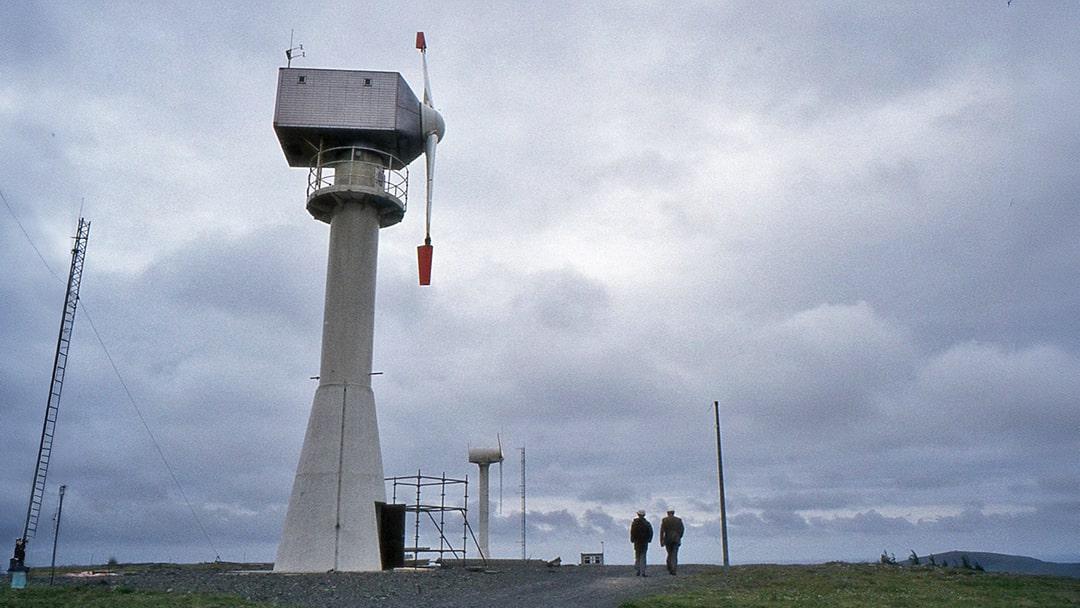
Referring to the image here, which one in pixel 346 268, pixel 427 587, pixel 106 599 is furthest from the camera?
pixel 346 268

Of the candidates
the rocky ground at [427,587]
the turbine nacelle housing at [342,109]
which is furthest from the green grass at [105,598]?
the turbine nacelle housing at [342,109]

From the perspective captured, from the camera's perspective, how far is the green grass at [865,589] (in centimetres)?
1825

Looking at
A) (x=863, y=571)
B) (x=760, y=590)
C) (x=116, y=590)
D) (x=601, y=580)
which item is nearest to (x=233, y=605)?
(x=116, y=590)

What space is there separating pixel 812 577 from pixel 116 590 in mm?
17655

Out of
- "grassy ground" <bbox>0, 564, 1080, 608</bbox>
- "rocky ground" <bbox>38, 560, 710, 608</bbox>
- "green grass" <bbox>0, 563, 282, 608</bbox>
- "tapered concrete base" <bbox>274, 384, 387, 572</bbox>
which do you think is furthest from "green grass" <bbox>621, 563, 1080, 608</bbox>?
"tapered concrete base" <bbox>274, 384, 387, 572</bbox>

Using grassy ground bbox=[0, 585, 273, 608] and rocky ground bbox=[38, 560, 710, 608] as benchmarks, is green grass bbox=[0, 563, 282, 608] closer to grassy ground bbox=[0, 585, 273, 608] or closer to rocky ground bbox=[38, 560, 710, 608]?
grassy ground bbox=[0, 585, 273, 608]

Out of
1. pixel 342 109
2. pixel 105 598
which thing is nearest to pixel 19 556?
pixel 105 598

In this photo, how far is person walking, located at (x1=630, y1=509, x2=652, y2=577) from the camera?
25031 millimetres

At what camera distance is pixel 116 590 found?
69.5 ft

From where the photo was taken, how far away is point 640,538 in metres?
25.2

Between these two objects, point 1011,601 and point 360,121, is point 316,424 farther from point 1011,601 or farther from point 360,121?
point 1011,601

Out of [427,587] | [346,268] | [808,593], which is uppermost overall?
[346,268]

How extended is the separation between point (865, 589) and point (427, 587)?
10.6m

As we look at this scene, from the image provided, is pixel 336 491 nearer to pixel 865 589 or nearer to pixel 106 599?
pixel 106 599
